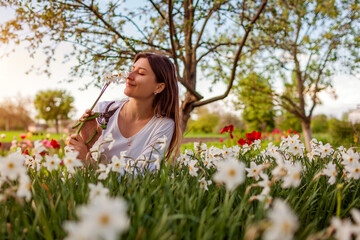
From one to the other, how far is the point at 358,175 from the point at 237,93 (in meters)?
6.78

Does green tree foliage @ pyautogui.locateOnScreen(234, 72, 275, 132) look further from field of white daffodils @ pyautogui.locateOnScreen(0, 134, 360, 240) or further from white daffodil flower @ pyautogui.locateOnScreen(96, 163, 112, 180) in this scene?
white daffodil flower @ pyautogui.locateOnScreen(96, 163, 112, 180)

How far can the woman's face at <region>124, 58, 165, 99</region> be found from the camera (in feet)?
8.40

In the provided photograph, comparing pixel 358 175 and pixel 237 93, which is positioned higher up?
pixel 237 93

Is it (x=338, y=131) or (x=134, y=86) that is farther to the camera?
(x=338, y=131)

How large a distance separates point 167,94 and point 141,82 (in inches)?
14.1

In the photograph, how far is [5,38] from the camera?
4.21 metres

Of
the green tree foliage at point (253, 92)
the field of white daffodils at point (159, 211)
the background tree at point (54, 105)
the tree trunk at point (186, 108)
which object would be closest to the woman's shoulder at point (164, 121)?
the field of white daffodils at point (159, 211)

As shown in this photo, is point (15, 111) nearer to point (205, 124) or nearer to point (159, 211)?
point (205, 124)

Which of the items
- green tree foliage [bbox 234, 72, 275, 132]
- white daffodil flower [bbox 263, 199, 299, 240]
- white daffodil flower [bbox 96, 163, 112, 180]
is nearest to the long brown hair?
white daffodil flower [bbox 96, 163, 112, 180]

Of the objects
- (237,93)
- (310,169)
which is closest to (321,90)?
(237,93)

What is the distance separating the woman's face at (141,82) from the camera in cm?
256

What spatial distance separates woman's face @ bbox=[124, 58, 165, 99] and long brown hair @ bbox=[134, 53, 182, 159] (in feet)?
0.21

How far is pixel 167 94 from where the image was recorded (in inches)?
112

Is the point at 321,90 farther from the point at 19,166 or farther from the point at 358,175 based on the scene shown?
the point at 19,166
